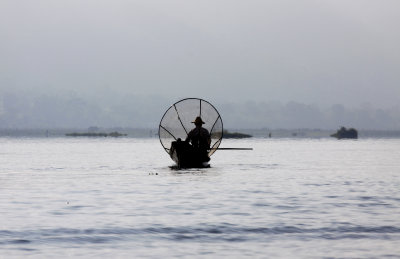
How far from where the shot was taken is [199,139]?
39594 millimetres

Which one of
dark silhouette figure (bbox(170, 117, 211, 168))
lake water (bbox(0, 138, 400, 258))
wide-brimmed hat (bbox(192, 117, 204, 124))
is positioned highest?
wide-brimmed hat (bbox(192, 117, 204, 124))

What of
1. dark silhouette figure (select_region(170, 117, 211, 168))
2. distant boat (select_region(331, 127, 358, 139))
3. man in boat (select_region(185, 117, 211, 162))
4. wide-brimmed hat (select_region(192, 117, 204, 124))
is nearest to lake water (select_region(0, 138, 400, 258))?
dark silhouette figure (select_region(170, 117, 211, 168))

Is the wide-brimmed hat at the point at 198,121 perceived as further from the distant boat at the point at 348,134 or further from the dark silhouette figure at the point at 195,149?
the distant boat at the point at 348,134

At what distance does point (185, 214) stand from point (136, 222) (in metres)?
2.23

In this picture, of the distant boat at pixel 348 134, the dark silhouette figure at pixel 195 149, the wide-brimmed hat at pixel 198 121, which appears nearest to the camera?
the dark silhouette figure at pixel 195 149

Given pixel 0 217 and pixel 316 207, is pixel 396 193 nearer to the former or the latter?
pixel 316 207

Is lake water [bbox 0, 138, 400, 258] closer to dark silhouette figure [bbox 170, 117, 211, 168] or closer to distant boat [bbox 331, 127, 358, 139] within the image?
dark silhouette figure [bbox 170, 117, 211, 168]

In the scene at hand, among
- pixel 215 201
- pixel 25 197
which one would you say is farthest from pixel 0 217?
pixel 215 201

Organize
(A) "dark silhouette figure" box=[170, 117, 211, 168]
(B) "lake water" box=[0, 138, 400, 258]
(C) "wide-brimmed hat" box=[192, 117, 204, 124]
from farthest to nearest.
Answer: (C) "wide-brimmed hat" box=[192, 117, 204, 124] < (A) "dark silhouette figure" box=[170, 117, 211, 168] < (B) "lake water" box=[0, 138, 400, 258]

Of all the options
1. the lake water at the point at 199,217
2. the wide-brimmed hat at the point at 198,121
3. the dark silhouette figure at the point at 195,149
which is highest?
the wide-brimmed hat at the point at 198,121

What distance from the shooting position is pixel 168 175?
36906 millimetres

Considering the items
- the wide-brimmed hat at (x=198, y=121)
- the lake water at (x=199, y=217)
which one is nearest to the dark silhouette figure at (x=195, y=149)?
the wide-brimmed hat at (x=198, y=121)

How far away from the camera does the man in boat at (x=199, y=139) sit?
130 feet

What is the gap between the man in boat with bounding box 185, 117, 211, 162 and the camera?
3956cm
